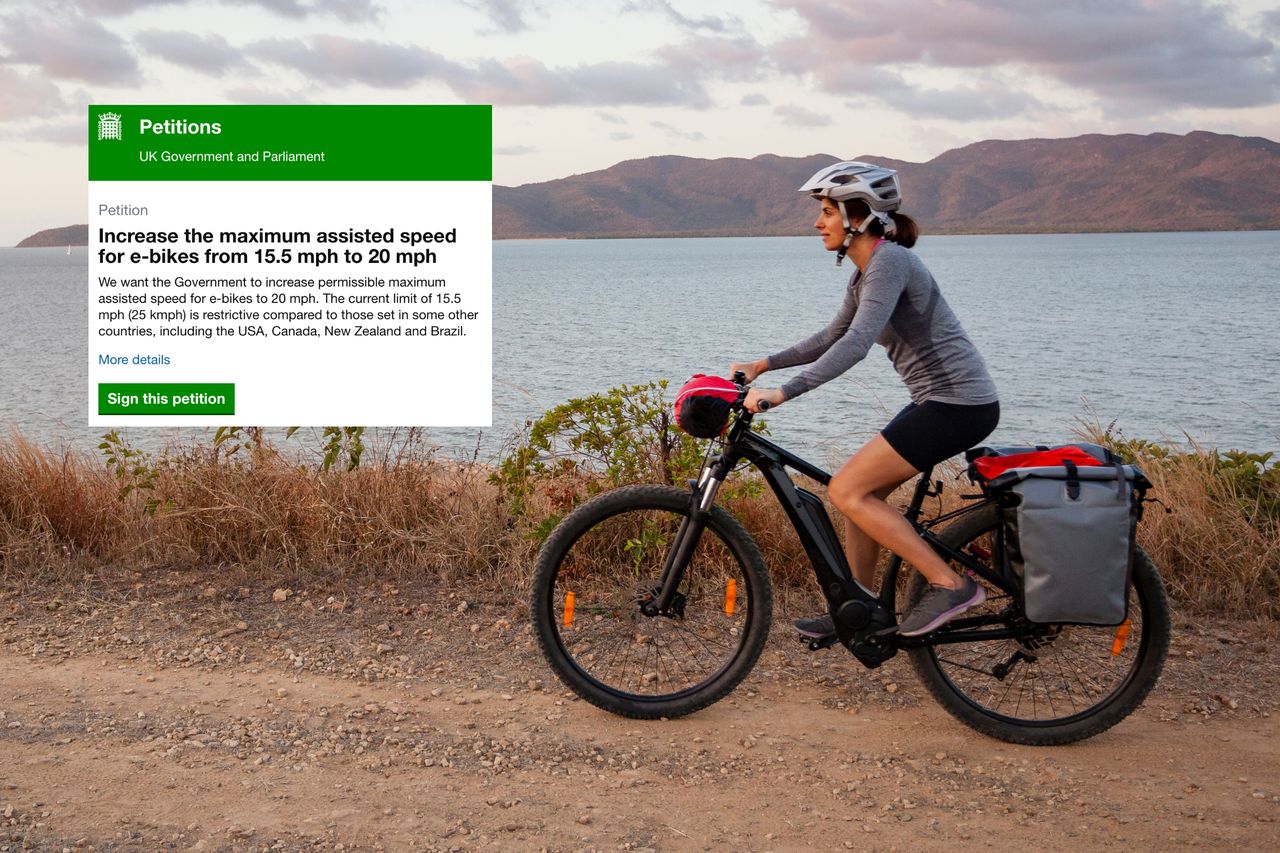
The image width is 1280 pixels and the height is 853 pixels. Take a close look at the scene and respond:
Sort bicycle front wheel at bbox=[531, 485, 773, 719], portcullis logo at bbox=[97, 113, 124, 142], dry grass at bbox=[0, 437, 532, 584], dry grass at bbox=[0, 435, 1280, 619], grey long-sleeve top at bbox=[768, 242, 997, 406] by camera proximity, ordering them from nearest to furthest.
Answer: grey long-sleeve top at bbox=[768, 242, 997, 406], bicycle front wheel at bbox=[531, 485, 773, 719], dry grass at bbox=[0, 435, 1280, 619], dry grass at bbox=[0, 437, 532, 584], portcullis logo at bbox=[97, 113, 124, 142]

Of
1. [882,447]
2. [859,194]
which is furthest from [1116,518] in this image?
[859,194]

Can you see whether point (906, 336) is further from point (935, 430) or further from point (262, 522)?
point (262, 522)

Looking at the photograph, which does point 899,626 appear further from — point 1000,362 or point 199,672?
point 1000,362

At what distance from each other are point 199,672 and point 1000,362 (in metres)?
28.6

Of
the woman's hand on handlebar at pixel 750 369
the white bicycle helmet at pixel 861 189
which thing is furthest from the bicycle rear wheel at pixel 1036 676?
the white bicycle helmet at pixel 861 189

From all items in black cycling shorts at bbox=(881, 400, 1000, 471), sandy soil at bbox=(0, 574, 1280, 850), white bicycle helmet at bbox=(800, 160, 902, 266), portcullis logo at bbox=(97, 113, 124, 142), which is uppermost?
portcullis logo at bbox=(97, 113, 124, 142)

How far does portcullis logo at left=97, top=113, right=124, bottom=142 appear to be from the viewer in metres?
7.20

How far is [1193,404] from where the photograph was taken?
82.9 feet

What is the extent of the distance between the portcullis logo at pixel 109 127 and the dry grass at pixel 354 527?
6.68 ft

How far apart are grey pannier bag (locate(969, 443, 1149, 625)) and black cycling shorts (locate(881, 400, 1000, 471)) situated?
0.94ft

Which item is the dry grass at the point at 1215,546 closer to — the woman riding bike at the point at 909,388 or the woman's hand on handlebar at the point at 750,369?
the woman riding bike at the point at 909,388

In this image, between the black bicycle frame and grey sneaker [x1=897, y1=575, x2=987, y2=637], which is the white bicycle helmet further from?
grey sneaker [x1=897, y1=575, x2=987, y2=637]

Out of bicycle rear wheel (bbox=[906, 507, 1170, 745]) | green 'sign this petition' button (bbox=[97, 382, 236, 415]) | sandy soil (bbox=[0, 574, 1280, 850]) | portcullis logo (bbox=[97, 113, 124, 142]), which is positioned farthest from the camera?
green 'sign this petition' button (bbox=[97, 382, 236, 415])

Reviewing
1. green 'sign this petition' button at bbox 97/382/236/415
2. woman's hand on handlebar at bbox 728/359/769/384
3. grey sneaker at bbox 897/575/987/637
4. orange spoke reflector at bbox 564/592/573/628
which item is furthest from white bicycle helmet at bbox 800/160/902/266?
green 'sign this petition' button at bbox 97/382/236/415
